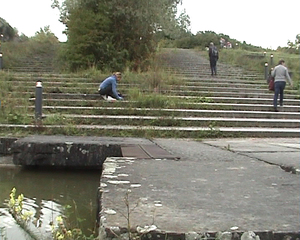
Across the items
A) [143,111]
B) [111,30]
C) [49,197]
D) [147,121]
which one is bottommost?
[49,197]

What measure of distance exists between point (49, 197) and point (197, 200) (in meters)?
2.08

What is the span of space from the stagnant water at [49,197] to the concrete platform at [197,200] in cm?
43

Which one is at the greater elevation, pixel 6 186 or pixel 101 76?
pixel 101 76

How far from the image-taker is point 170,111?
10.1m

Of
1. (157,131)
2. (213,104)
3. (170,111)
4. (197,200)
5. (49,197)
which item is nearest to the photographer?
(197,200)

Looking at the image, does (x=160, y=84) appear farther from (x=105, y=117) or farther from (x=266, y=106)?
(x=105, y=117)

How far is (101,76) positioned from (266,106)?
18.7ft

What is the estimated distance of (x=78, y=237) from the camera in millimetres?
2086

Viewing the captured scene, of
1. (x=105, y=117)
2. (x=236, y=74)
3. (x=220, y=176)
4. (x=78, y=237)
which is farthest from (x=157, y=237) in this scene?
(x=236, y=74)

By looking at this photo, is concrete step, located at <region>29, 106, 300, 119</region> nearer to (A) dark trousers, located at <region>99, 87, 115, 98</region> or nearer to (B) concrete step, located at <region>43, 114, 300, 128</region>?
(B) concrete step, located at <region>43, 114, 300, 128</region>

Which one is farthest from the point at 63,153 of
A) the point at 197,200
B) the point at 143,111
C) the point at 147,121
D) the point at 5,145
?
the point at 143,111

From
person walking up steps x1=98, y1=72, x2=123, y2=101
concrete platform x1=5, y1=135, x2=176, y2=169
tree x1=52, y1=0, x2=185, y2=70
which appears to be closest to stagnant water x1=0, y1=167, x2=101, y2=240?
concrete platform x1=5, y1=135, x2=176, y2=169

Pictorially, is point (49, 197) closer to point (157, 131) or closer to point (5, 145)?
point (5, 145)

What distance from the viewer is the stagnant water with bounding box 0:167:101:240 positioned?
2.72 metres
